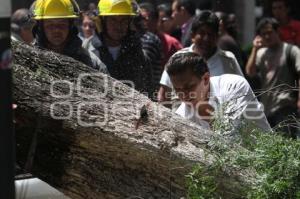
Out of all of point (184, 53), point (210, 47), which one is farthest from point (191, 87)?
point (210, 47)

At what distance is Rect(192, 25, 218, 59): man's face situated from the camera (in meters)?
7.45

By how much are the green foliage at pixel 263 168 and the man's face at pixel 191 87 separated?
86cm

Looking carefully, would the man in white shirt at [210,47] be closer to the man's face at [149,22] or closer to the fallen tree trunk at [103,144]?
the man's face at [149,22]

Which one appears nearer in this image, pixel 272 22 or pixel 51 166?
pixel 51 166

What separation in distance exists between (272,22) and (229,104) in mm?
3980

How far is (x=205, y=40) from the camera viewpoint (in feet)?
24.5

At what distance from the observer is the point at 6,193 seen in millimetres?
3332

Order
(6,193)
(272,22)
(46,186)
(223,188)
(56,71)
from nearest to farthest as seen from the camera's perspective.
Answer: (6,193) → (223,188) → (56,71) → (46,186) → (272,22)

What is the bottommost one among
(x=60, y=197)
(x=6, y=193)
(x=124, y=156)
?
(x=60, y=197)

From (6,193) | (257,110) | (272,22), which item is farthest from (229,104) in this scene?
(272,22)

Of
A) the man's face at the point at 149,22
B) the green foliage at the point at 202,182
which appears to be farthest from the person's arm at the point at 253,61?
the green foliage at the point at 202,182

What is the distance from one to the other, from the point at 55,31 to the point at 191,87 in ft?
4.59

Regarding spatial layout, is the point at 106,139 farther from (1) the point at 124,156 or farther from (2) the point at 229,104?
(2) the point at 229,104

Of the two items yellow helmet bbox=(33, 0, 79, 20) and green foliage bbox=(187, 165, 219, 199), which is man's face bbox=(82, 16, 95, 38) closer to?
yellow helmet bbox=(33, 0, 79, 20)
